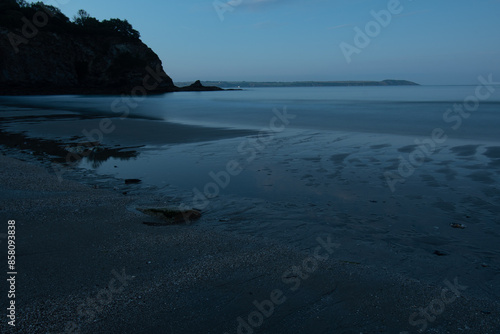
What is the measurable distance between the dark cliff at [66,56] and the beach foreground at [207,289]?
220ft

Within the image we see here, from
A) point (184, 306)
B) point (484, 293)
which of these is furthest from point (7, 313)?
point (484, 293)

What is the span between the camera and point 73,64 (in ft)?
233

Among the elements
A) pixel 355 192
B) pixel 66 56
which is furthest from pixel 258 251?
pixel 66 56

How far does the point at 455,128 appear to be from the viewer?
1670 cm

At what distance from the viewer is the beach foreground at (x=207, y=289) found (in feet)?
9.20

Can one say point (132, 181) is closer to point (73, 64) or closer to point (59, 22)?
point (73, 64)

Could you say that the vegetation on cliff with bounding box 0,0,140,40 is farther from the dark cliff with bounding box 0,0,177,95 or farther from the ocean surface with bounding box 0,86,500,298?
the ocean surface with bounding box 0,86,500,298

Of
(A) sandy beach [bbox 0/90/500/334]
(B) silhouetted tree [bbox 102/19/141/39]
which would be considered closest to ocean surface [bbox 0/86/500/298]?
(A) sandy beach [bbox 0/90/500/334]

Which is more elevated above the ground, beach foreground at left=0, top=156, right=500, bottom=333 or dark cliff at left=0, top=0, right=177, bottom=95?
dark cliff at left=0, top=0, right=177, bottom=95

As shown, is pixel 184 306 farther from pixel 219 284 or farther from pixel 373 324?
pixel 373 324

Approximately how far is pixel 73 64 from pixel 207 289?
263 ft

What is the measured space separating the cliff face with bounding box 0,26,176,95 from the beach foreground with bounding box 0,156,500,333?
66.9 m

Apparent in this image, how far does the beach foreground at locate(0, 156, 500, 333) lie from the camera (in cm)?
280

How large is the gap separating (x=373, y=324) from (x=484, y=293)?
1.32 metres
